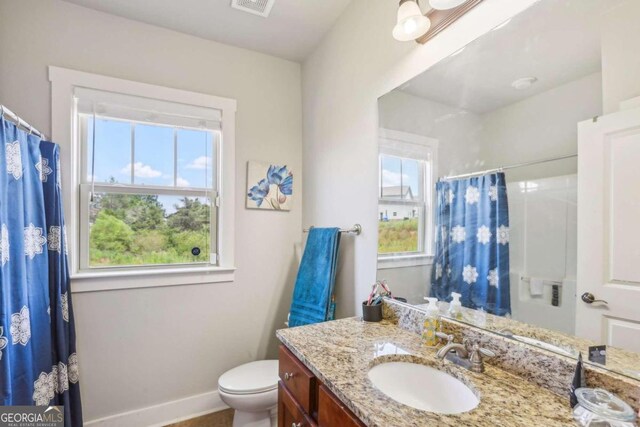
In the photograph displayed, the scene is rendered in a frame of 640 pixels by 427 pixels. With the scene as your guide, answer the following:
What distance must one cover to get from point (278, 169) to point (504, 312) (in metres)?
1.72

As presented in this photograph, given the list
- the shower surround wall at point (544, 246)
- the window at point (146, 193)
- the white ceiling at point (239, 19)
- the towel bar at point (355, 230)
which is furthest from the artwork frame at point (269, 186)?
the shower surround wall at point (544, 246)

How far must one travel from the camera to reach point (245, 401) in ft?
5.14

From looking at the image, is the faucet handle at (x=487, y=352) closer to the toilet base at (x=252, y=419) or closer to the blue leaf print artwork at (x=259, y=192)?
the toilet base at (x=252, y=419)

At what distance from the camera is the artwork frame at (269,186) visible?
2176 mm

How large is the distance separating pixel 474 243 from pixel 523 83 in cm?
56

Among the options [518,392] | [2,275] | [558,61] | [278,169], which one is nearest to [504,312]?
[518,392]

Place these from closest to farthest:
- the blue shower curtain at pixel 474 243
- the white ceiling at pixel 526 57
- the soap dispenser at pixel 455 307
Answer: the white ceiling at pixel 526 57 < the blue shower curtain at pixel 474 243 < the soap dispenser at pixel 455 307

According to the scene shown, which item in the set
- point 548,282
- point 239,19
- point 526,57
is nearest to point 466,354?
point 548,282

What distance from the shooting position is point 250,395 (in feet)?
5.16

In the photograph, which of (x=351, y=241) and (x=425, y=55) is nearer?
(x=425, y=55)

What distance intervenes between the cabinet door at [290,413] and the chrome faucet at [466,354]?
1.64ft

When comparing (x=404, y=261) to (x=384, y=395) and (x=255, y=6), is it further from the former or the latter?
(x=255, y=6)

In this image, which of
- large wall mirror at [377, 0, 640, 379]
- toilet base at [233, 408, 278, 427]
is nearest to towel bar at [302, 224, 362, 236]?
large wall mirror at [377, 0, 640, 379]

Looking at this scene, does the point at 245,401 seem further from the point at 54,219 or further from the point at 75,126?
the point at 75,126
